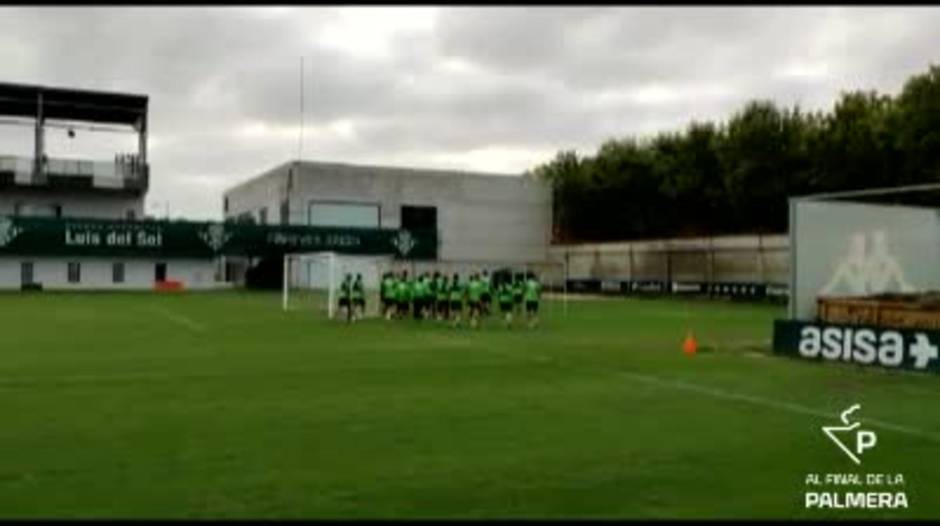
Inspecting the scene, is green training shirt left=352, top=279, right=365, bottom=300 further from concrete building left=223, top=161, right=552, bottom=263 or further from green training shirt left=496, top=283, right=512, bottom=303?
concrete building left=223, top=161, right=552, bottom=263

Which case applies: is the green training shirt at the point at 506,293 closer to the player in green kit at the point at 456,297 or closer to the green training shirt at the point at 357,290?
the player in green kit at the point at 456,297

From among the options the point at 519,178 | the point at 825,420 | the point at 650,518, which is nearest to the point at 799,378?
the point at 825,420

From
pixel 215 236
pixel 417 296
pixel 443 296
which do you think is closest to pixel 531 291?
pixel 443 296

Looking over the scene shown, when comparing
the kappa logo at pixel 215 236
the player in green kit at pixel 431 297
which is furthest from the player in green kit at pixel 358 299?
the kappa logo at pixel 215 236

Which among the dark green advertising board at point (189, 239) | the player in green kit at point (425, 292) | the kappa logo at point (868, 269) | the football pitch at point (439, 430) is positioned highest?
the dark green advertising board at point (189, 239)

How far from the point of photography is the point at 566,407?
15.3 meters

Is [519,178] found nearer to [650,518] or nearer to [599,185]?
[599,185]

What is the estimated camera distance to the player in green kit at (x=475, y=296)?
1398 inches

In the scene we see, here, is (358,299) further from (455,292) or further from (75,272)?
(75,272)

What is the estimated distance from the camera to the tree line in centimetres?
5738

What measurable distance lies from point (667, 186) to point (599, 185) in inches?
328

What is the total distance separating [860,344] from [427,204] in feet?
205

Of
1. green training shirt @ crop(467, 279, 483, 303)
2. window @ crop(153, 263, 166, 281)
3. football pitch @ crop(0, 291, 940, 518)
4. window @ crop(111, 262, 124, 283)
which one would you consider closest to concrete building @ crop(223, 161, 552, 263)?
window @ crop(153, 263, 166, 281)

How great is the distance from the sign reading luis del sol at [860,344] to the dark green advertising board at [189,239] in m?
54.9
